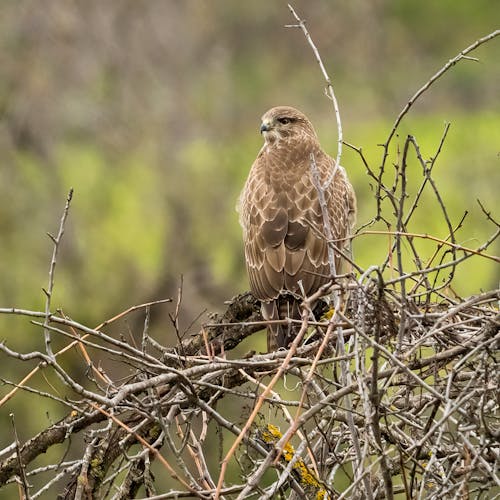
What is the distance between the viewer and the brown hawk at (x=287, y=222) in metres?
5.77

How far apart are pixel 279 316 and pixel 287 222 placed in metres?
0.64

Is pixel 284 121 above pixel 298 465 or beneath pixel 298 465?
above

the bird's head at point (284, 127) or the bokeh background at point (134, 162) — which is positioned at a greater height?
the bokeh background at point (134, 162)

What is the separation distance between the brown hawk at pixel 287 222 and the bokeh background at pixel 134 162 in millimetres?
1279

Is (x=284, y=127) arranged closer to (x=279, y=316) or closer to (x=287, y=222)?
(x=287, y=222)

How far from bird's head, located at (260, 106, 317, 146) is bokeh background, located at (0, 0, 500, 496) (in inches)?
49.4

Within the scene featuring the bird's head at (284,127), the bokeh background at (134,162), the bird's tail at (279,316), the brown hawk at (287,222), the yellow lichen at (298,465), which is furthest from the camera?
the bokeh background at (134,162)

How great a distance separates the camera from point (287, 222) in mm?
6098

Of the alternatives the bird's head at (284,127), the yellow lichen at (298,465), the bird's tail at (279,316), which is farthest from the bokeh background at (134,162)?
the yellow lichen at (298,465)

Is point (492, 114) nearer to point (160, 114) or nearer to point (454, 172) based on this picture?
point (454, 172)

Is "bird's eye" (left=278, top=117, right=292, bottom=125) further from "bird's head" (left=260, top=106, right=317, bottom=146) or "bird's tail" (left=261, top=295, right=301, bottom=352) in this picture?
"bird's tail" (left=261, top=295, right=301, bottom=352)

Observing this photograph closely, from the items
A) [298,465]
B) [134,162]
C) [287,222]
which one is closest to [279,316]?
[287,222]

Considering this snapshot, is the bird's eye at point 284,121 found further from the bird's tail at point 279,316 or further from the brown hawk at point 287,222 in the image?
the bird's tail at point 279,316

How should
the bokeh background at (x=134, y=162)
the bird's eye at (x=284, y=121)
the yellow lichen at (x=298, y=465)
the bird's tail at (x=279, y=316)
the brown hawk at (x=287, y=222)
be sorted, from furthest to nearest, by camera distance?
the bokeh background at (x=134, y=162) < the bird's eye at (x=284, y=121) < the brown hawk at (x=287, y=222) < the bird's tail at (x=279, y=316) < the yellow lichen at (x=298, y=465)
